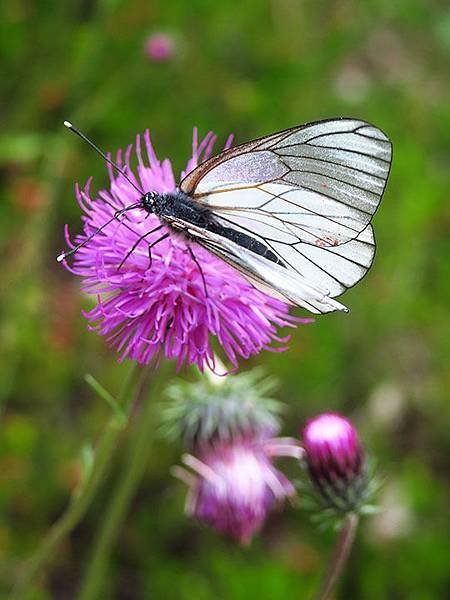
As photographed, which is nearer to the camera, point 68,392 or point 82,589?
point 82,589

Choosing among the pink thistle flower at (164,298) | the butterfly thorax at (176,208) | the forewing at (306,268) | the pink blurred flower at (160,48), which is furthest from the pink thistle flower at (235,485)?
the pink blurred flower at (160,48)

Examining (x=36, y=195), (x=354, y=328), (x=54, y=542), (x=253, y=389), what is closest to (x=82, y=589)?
(x=54, y=542)

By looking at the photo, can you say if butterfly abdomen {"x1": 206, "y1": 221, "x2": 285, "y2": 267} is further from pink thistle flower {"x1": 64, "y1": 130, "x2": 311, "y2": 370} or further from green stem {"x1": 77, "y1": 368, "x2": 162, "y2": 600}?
green stem {"x1": 77, "y1": 368, "x2": 162, "y2": 600}

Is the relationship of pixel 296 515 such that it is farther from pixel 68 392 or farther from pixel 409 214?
pixel 409 214

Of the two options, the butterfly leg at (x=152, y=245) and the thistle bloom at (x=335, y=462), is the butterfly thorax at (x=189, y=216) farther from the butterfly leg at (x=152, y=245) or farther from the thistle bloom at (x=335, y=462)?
the thistle bloom at (x=335, y=462)

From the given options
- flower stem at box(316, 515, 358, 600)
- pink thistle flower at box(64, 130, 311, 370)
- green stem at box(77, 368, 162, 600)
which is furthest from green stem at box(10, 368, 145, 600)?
flower stem at box(316, 515, 358, 600)

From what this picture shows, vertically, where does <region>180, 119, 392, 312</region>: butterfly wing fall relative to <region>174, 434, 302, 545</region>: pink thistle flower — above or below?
above

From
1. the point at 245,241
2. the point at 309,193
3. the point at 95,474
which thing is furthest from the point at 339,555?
the point at 309,193
